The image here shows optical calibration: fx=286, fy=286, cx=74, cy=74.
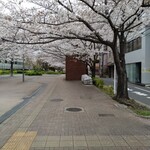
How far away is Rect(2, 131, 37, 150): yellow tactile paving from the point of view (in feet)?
20.6

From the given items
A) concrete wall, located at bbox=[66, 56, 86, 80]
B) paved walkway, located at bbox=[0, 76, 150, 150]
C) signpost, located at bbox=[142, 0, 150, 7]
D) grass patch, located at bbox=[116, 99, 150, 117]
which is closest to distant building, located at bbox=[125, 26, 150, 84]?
concrete wall, located at bbox=[66, 56, 86, 80]

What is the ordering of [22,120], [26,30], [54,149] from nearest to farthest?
[54,149] < [22,120] < [26,30]

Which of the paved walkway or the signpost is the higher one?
the signpost

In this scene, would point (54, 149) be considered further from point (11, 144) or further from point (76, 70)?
point (76, 70)

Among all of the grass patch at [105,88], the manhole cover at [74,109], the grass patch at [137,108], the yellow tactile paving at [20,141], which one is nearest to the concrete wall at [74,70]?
the grass patch at [105,88]

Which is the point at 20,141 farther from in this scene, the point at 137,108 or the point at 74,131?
the point at 137,108

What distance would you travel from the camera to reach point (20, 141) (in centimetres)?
677

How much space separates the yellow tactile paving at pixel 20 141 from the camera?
6.28 m

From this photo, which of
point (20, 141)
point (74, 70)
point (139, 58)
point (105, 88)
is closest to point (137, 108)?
point (20, 141)

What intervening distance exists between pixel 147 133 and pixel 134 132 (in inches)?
13.3

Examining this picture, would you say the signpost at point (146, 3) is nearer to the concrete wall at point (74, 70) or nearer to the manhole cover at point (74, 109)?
the manhole cover at point (74, 109)

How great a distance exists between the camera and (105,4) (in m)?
12.0

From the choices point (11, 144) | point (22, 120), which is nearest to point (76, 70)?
point (22, 120)

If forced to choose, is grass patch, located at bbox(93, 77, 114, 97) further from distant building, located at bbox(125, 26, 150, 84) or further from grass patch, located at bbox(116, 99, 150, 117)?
distant building, located at bbox(125, 26, 150, 84)
